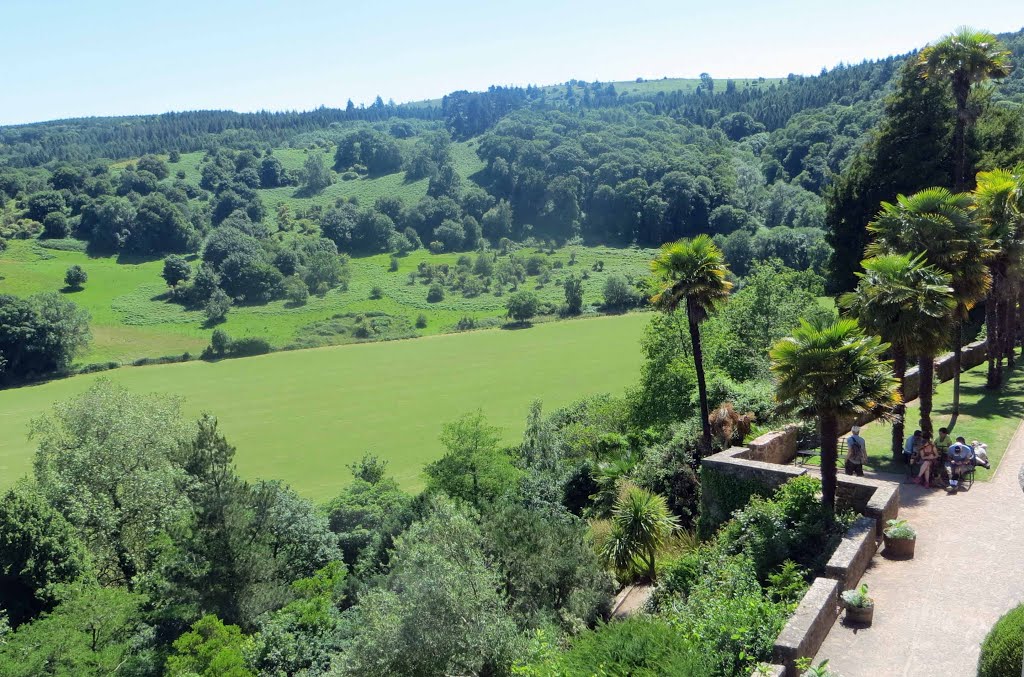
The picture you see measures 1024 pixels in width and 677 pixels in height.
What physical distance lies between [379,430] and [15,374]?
142 ft

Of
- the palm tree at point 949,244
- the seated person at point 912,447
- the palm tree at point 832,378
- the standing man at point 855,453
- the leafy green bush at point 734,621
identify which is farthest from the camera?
the palm tree at point 949,244

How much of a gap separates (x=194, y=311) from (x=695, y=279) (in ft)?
284

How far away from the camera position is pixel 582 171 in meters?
152

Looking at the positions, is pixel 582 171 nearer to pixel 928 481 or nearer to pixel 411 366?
pixel 411 366

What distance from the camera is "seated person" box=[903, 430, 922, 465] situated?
17.4 metres

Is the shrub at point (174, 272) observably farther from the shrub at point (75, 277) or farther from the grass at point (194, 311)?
the shrub at point (75, 277)

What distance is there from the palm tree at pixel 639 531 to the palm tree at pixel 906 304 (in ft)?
18.5

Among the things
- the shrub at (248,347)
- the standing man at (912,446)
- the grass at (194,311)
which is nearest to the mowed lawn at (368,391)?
A: the shrub at (248,347)

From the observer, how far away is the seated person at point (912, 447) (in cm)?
1744

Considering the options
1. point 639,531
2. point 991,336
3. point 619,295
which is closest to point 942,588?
point 639,531

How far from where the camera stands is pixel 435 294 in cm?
9925

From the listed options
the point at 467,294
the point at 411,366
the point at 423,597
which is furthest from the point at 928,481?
the point at 467,294

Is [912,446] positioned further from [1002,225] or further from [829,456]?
[1002,225]

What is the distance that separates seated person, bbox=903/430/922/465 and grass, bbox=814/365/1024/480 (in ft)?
0.87
